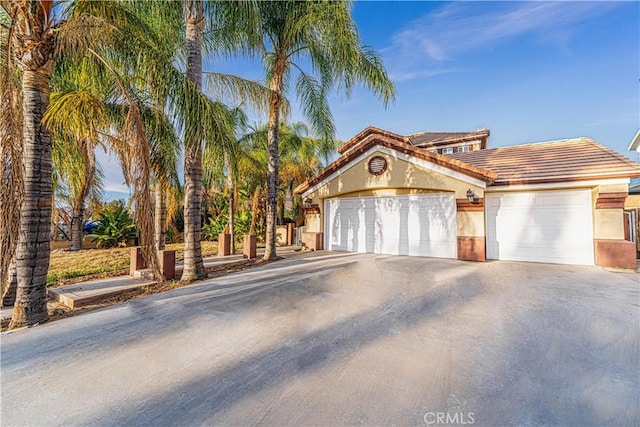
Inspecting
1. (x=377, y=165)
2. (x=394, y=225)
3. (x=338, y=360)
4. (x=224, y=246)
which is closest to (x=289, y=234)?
(x=224, y=246)

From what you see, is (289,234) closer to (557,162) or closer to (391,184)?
(391,184)

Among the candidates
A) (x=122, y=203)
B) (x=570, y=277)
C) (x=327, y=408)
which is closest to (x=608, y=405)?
(x=327, y=408)

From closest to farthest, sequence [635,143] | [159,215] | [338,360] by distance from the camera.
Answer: [338,360], [159,215], [635,143]

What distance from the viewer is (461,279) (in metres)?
7.41

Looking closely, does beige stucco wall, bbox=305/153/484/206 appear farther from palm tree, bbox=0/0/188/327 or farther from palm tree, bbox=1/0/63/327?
palm tree, bbox=1/0/63/327

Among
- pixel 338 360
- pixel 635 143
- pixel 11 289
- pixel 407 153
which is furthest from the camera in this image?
pixel 635 143

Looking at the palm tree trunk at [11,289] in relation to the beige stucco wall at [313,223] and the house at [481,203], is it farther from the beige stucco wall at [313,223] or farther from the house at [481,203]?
the beige stucco wall at [313,223]

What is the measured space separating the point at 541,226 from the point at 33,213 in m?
13.4

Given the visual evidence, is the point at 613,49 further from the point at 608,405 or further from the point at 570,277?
the point at 608,405

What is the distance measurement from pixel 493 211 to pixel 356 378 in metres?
9.38

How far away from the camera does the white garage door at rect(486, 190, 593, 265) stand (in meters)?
8.94

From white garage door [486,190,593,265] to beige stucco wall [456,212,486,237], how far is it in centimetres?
53

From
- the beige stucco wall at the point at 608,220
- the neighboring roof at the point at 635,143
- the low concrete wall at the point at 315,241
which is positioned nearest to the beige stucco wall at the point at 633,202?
the beige stucco wall at the point at 608,220

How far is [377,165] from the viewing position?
11.9 metres
